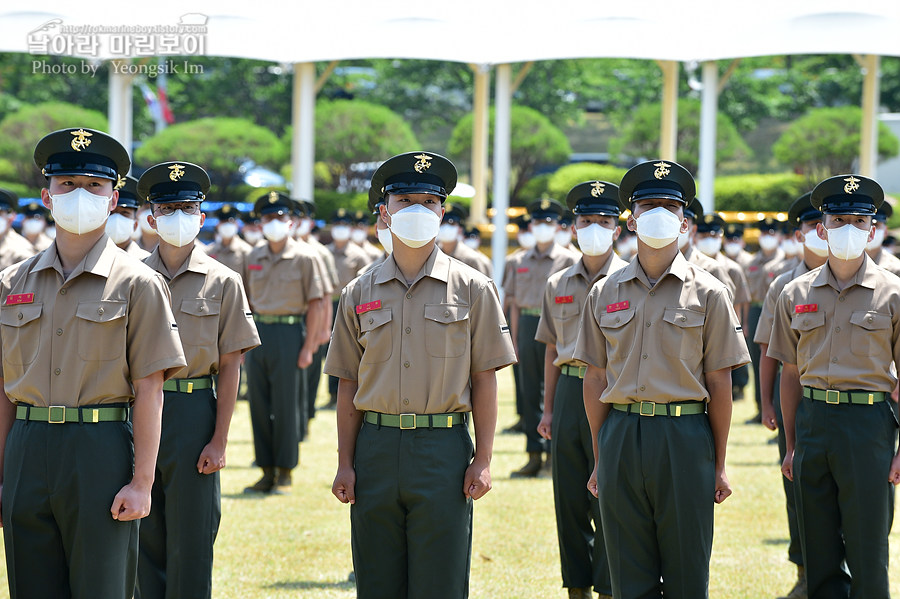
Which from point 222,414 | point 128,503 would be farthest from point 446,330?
point 222,414

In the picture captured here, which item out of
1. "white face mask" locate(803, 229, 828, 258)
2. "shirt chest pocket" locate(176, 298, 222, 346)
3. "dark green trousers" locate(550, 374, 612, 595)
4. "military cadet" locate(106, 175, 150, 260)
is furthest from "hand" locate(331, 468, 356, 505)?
"white face mask" locate(803, 229, 828, 258)

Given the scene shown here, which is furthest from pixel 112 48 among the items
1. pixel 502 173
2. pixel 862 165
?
pixel 862 165

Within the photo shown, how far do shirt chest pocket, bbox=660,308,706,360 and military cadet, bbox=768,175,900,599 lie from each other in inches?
39.8

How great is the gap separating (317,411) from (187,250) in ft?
24.5

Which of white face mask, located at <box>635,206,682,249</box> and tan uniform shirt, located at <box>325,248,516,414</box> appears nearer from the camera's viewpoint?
Result: tan uniform shirt, located at <box>325,248,516,414</box>

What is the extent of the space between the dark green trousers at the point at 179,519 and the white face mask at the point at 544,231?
5479 mm

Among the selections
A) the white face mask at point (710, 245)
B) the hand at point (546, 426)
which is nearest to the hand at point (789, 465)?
the hand at point (546, 426)

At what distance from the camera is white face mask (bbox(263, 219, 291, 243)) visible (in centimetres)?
921

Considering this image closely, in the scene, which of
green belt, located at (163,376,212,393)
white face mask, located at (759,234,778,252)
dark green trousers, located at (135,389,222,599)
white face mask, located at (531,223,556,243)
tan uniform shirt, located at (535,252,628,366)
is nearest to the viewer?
dark green trousers, located at (135,389,222,599)

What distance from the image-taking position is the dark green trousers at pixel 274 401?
9000 mm

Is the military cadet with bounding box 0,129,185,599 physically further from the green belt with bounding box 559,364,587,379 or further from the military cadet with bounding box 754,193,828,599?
the military cadet with bounding box 754,193,828,599

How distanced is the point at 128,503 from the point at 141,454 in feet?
0.59

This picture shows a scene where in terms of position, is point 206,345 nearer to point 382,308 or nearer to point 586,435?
point 382,308

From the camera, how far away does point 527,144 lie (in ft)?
79.6
